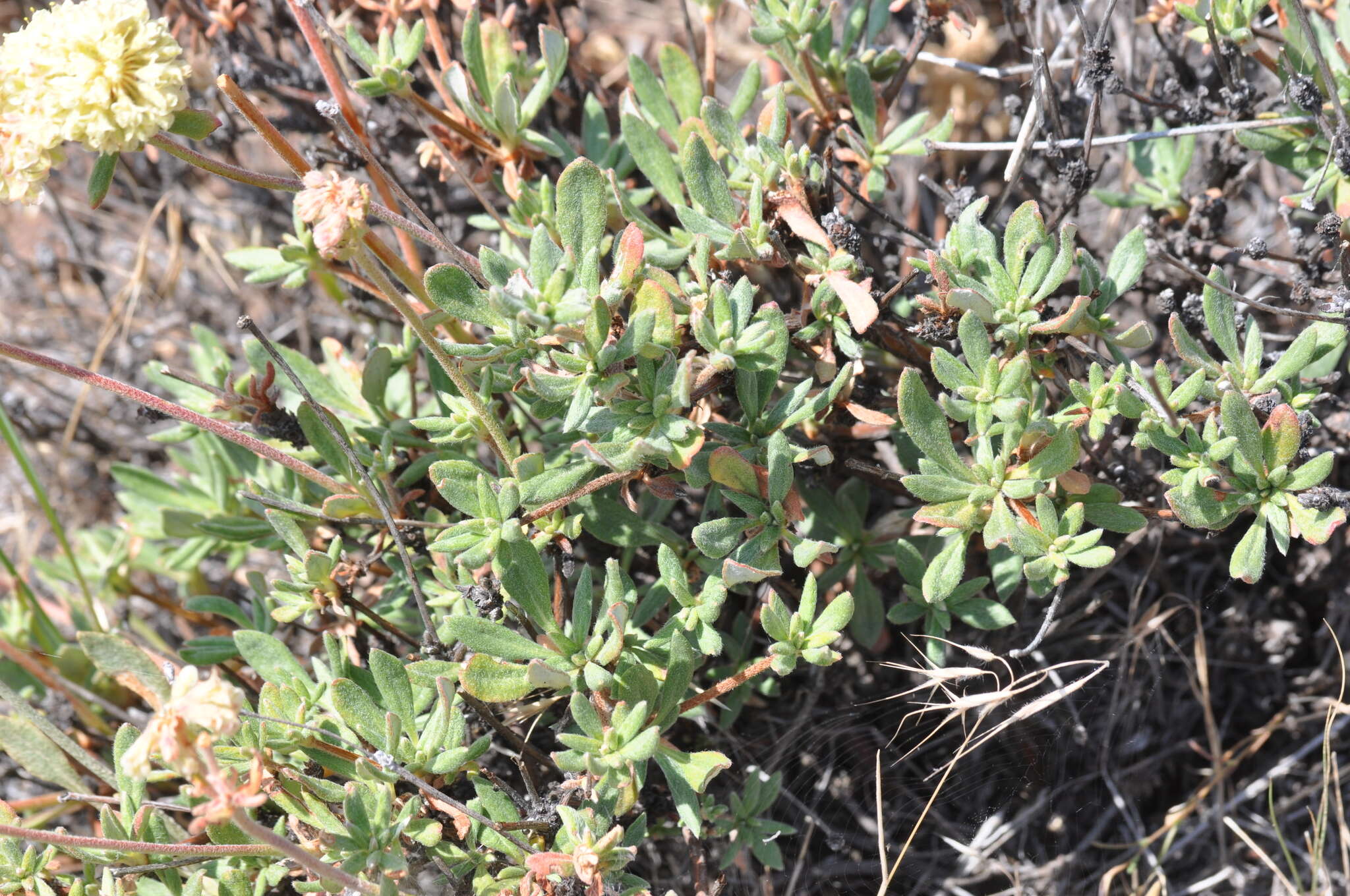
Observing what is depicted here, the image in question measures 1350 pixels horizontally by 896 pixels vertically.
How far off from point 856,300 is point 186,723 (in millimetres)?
1415

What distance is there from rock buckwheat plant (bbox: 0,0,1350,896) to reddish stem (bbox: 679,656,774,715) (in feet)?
0.12

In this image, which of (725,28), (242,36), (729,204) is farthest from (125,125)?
(725,28)

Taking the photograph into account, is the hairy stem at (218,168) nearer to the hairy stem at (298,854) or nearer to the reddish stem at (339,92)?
the reddish stem at (339,92)

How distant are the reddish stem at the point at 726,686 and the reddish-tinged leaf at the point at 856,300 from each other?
0.70 metres

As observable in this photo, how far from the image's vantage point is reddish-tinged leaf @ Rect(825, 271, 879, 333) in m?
2.16

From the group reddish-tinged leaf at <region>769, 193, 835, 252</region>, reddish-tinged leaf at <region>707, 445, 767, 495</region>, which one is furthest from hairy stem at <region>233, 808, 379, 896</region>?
reddish-tinged leaf at <region>769, 193, 835, 252</region>

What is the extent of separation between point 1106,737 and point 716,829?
49.3 inches

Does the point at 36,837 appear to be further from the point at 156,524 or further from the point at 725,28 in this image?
the point at 725,28

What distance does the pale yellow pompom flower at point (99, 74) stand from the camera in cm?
181

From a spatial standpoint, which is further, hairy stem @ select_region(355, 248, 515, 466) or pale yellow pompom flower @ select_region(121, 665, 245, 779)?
hairy stem @ select_region(355, 248, 515, 466)

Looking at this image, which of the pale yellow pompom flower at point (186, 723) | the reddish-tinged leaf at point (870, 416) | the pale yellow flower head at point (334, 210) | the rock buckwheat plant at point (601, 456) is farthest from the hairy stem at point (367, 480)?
the reddish-tinged leaf at point (870, 416)

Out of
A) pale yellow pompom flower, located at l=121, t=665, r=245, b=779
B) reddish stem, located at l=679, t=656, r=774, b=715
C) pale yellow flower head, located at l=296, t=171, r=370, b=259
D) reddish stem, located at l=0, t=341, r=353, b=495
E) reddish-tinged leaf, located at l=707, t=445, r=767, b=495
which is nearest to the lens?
pale yellow pompom flower, located at l=121, t=665, r=245, b=779

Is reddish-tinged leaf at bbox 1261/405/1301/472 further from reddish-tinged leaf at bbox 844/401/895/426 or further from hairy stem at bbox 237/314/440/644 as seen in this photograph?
hairy stem at bbox 237/314/440/644

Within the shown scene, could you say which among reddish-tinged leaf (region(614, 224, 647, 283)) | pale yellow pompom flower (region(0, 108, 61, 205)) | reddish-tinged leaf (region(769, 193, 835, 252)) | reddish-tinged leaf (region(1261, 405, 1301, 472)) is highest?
pale yellow pompom flower (region(0, 108, 61, 205))
